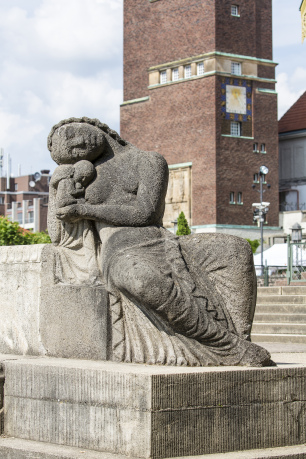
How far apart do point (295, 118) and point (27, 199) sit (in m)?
45.1

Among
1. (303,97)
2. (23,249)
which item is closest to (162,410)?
(23,249)

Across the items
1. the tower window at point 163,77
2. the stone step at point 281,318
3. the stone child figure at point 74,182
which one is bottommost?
the stone step at point 281,318

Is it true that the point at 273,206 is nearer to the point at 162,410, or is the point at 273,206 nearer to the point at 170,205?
the point at 170,205

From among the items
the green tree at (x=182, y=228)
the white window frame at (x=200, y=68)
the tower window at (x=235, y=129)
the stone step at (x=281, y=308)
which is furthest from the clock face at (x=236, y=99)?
the stone step at (x=281, y=308)

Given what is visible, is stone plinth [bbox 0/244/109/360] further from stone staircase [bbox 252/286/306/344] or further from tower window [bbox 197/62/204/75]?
tower window [bbox 197/62/204/75]

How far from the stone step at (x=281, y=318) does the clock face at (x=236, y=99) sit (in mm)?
43908

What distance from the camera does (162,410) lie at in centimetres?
624

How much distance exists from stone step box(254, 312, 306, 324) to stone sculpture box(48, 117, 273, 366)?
409 inches

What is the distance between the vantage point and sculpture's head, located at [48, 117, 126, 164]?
25.9 feet

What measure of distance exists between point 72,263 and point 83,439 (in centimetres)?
170

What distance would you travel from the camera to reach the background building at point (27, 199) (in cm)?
10081

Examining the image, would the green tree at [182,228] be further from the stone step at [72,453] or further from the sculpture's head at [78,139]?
the stone step at [72,453]

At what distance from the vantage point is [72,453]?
255 inches

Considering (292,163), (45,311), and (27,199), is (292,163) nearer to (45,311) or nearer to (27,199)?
(27,199)
